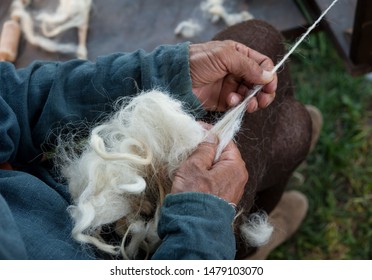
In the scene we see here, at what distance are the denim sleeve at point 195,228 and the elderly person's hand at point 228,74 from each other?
0.29 meters

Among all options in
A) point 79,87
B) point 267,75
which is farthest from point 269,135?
point 79,87

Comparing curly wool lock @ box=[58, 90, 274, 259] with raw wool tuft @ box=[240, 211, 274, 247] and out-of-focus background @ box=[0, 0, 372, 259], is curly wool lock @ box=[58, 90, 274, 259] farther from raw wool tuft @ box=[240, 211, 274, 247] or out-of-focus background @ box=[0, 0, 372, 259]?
out-of-focus background @ box=[0, 0, 372, 259]

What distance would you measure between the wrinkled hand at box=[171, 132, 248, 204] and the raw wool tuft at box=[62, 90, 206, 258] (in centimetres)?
4

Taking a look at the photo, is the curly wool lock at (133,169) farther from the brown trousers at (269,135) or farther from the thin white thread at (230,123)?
the brown trousers at (269,135)

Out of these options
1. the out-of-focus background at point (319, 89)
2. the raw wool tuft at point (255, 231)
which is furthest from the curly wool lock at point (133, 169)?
the out-of-focus background at point (319, 89)

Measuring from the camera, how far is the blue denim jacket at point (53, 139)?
804mm

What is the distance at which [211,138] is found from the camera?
94 cm

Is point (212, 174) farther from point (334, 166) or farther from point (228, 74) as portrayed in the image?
point (334, 166)

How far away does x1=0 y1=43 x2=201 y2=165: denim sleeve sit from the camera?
0.98 m

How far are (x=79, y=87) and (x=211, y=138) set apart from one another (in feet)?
1.01

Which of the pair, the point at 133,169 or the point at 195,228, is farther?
the point at 133,169

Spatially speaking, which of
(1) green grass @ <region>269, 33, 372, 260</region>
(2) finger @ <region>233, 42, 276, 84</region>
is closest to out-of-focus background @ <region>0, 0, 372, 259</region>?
(1) green grass @ <region>269, 33, 372, 260</region>

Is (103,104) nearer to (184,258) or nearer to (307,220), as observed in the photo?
(184,258)
